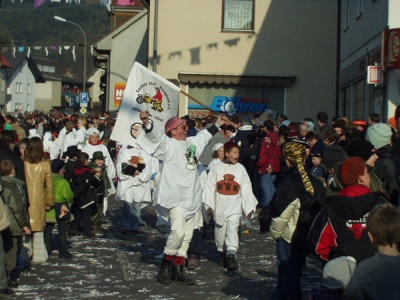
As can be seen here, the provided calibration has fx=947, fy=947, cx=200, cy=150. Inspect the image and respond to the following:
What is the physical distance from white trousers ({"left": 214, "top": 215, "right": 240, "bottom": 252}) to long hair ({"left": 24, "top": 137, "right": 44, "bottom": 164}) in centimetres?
242

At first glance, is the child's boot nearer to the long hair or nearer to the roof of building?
the long hair

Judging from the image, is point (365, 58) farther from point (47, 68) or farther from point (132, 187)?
point (47, 68)

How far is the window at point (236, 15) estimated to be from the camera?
33.6 meters

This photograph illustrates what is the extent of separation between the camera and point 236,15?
33.5 meters

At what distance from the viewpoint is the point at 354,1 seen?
2722cm

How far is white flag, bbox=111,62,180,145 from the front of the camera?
38.1 ft

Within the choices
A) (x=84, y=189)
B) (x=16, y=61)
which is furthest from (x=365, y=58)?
(x=16, y=61)

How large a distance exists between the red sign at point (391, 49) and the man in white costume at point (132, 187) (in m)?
5.62

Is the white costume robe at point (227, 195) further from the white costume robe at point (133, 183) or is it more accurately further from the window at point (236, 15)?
the window at point (236, 15)

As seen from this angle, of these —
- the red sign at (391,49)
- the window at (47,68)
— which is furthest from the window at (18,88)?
the red sign at (391,49)

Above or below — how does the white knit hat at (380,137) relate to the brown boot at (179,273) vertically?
above

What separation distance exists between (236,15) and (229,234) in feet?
73.5

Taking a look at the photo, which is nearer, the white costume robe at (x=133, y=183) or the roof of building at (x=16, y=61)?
the white costume robe at (x=133, y=183)

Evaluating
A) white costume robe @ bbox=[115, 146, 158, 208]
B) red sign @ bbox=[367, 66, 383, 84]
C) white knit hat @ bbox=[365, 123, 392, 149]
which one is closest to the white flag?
white knit hat @ bbox=[365, 123, 392, 149]
